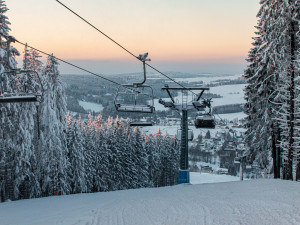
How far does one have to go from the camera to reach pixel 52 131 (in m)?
25.6

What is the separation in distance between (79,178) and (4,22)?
57.1 ft

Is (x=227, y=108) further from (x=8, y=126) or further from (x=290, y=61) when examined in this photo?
(x=8, y=126)

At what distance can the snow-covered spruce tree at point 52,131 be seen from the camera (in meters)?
25.6

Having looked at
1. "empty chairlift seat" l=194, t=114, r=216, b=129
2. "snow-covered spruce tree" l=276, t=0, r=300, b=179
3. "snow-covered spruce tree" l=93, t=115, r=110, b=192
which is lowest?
"snow-covered spruce tree" l=93, t=115, r=110, b=192

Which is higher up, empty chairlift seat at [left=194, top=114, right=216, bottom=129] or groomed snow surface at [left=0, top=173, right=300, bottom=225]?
empty chairlift seat at [left=194, top=114, right=216, bottom=129]

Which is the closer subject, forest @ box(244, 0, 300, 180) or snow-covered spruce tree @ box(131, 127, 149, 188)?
forest @ box(244, 0, 300, 180)

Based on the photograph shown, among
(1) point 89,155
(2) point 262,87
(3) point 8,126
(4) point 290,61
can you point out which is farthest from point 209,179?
(3) point 8,126


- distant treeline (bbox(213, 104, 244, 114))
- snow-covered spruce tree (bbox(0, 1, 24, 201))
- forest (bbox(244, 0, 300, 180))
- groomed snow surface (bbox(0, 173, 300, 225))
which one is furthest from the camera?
distant treeline (bbox(213, 104, 244, 114))

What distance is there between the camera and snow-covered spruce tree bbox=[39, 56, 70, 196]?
25.6m

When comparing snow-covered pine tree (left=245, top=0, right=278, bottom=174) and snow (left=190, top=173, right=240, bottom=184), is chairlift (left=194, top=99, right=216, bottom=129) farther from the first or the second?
snow (left=190, top=173, right=240, bottom=184)

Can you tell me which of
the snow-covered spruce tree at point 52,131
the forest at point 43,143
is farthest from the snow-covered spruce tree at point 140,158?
the snow-covered spruce tree at point 52,131

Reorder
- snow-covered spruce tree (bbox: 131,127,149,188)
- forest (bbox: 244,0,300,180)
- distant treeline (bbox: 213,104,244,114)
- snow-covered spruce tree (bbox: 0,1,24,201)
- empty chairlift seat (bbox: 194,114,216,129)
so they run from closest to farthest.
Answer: empty chairlift seat (bbox: 194,114,216,129), forest (bbox: 244,0,300,180), snow-covered spruce tree (bbox: 0,1,24,201), snow-covered spruce tree (bbox: 131,127,149,188), distant treeline (bbox: 213,104,244,114)

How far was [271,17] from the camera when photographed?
64.6 feet

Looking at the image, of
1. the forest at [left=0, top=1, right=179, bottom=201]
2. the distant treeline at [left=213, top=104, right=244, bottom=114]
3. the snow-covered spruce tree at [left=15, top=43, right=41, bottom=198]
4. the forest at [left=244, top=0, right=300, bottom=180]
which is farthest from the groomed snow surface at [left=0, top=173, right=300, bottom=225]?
the distant treeline at [left=213, top=104, right=244, bottom=114]
